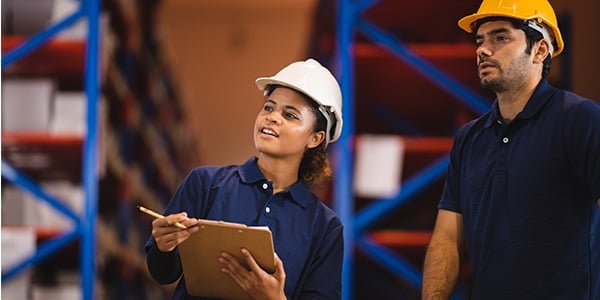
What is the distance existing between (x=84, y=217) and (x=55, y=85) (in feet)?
4.80

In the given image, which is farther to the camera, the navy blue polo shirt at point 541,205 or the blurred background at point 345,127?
the blurred background at point 345,127

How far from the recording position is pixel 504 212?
135 inches

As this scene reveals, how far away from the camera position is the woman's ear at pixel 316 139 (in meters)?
3.73

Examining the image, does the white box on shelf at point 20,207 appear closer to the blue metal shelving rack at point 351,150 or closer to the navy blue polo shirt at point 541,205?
the blue metal shelving rack at point 351,150

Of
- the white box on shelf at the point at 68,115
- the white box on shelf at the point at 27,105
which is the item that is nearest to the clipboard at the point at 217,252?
the white box on shelf at the point at 68,115

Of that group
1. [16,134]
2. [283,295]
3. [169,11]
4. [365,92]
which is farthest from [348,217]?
[169,11]

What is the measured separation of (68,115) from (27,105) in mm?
338

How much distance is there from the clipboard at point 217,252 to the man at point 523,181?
775 millimetres

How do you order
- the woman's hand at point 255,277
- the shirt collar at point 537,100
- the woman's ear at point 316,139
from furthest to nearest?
1. the woman's ear at point 316,139
2. the shirt collar at point 537,100
3. the woman's hand at point 255,277

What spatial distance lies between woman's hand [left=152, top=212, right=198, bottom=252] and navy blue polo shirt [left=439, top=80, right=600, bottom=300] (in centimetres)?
110

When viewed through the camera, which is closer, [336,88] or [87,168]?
[336,88]

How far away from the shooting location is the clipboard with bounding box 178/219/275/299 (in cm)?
311

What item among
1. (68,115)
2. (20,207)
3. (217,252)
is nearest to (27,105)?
(68,115)

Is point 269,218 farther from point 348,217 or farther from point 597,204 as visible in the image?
point 348,217
